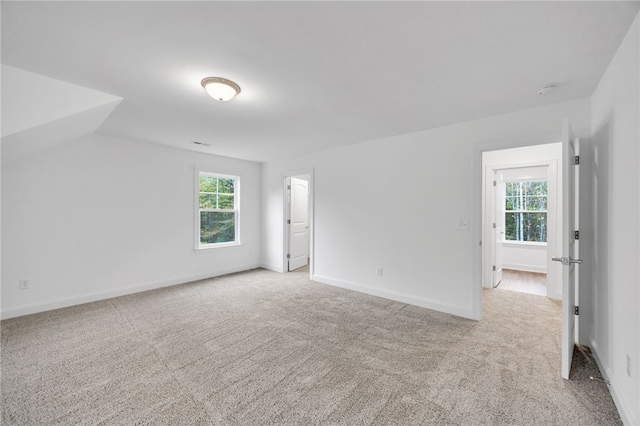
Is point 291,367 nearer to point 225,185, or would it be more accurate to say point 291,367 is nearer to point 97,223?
point 97,223

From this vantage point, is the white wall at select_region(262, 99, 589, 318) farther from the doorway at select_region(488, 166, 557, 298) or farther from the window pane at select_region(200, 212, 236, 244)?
the doorway at select_region(488, 166, 557, 298)

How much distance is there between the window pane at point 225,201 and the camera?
210 inches

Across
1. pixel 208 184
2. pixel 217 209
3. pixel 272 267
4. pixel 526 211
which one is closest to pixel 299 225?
pixel 272 267

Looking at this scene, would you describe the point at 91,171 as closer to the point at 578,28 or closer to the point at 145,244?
the point at 145,244

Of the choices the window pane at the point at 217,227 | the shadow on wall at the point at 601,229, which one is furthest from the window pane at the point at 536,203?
the window pane at the point at 217,227

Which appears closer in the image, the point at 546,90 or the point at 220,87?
the point at 220,87

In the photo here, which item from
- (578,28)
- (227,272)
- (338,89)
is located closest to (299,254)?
(227,272)

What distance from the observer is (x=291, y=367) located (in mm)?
2176

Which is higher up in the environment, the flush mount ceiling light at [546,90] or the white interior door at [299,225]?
the flush mount ceiling light at [546,90]

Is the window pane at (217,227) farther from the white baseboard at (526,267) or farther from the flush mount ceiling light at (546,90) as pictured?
the white baseboard at (526,267)

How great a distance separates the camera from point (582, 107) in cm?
253

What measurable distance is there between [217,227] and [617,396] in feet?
17.9

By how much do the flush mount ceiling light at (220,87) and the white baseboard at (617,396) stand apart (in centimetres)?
343

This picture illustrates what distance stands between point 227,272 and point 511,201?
6.57 m
